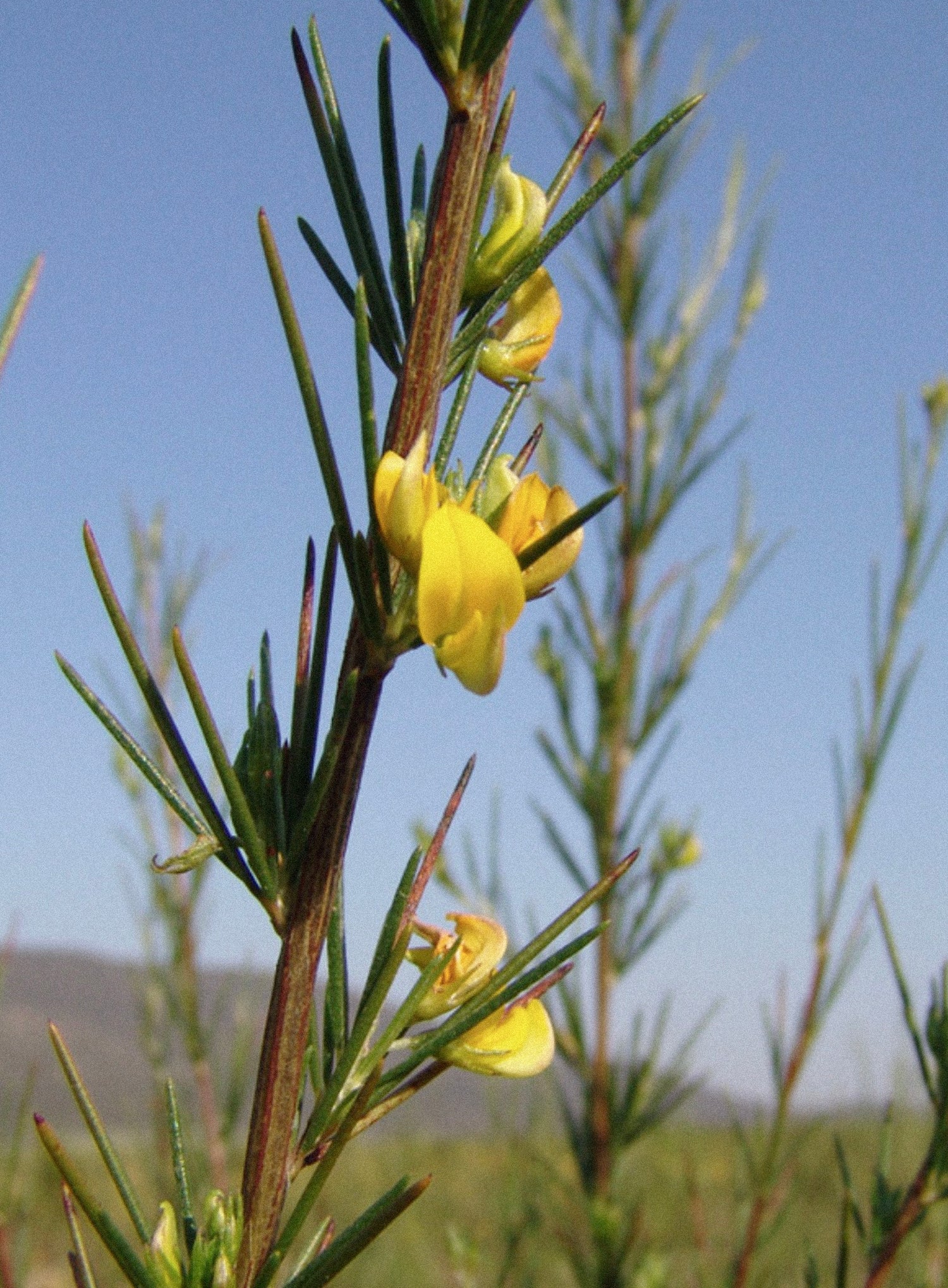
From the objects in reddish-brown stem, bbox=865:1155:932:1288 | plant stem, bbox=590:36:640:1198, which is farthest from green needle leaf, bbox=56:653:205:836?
plant stem, bbox=590:36:640:1198

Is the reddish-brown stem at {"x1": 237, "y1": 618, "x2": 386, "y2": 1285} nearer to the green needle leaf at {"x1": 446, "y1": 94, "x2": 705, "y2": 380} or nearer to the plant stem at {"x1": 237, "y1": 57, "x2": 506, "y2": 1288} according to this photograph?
the plant stem at {"x1": 237, "y1": 57, "x2": 506, "y2": 1288}

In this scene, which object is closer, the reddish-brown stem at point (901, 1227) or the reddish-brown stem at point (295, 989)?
the reddish-brown stem at point (295, 989)

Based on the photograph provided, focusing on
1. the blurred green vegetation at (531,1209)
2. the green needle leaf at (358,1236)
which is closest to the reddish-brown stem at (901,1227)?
the blurred green vegetation at (531,1209)

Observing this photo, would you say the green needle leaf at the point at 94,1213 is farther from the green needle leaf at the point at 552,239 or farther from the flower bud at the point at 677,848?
the flower bud at the point at 677,848

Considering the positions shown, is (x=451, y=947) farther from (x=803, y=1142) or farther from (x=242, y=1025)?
(x=242, y=1025)

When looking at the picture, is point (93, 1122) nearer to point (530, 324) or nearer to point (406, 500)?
point (406, 500)

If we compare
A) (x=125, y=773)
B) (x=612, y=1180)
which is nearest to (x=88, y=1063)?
(x=125, y=773)
